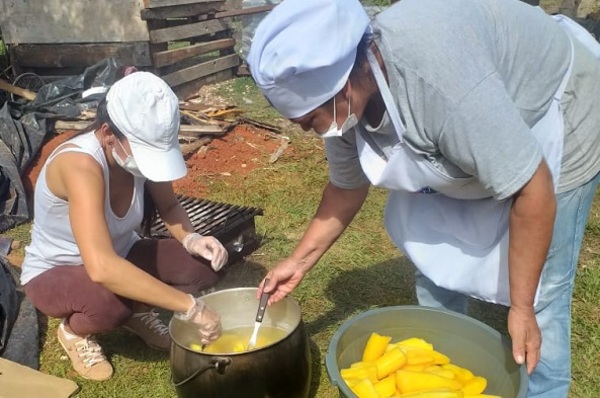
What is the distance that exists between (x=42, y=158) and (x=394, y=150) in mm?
4708

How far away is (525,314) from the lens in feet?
6.12

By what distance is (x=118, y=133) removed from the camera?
8.26 feet

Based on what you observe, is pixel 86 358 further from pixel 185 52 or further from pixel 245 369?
pixel 185 52

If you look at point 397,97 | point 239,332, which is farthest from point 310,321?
point 397,97

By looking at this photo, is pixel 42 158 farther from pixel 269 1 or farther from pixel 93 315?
pixel 269 1

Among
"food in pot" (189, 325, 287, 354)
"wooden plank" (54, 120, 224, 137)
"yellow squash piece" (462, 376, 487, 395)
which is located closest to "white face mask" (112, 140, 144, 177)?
"food in pot" (189, 325, 287, 354)

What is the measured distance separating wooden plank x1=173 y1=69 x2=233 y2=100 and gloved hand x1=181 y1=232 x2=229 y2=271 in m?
5.14

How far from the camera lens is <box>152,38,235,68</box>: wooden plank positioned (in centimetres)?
738

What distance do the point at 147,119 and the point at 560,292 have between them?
1594 millimetres

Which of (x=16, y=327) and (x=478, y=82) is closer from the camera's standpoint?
(x=478, y=82)

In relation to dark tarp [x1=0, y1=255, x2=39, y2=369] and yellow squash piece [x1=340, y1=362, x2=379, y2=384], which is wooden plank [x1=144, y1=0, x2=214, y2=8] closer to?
dark tarp [x1=0, y1=255, x2=39, y2=369]

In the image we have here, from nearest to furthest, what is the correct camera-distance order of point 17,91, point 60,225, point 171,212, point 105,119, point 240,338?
point 105,119 → point 240,338 → point 60,225 → point 171,212 → point 17,91

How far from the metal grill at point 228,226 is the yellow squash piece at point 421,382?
176 cm

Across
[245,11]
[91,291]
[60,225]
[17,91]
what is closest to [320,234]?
[91,291]
